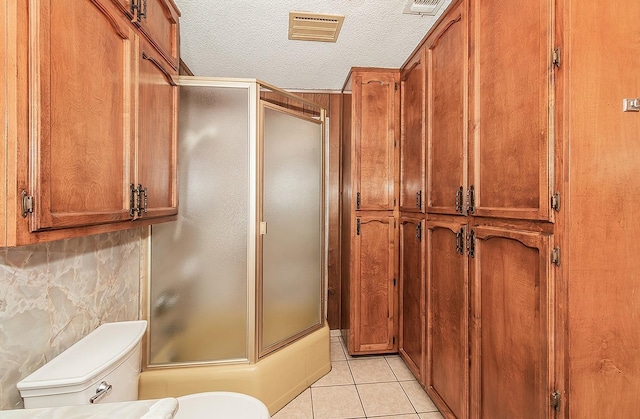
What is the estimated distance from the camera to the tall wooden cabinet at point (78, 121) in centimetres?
77

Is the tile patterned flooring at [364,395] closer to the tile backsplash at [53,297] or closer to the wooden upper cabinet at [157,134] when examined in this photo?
the tile backsplash at [53,297]

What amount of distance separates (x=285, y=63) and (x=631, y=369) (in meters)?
2.61

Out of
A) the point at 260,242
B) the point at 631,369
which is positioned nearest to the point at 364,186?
the point at 260,242

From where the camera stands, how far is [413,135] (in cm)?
227

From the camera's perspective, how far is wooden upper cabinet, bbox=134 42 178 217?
1.40 m

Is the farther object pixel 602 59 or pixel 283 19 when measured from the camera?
pixel 283 19

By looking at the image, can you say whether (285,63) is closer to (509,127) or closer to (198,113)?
(198,113)

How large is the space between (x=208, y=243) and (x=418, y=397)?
1714mm

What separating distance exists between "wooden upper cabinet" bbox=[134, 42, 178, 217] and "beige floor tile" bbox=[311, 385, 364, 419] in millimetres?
1517

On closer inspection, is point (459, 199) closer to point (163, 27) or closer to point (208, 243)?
point (208, 243)

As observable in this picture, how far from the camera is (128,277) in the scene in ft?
5.89

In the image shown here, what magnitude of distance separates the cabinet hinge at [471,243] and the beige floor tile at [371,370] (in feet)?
4.42

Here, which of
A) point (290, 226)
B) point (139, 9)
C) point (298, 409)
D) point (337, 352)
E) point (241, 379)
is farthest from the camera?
point (337, 352)

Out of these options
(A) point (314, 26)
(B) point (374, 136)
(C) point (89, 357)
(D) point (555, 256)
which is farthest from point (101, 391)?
(B) point (374, 136)
